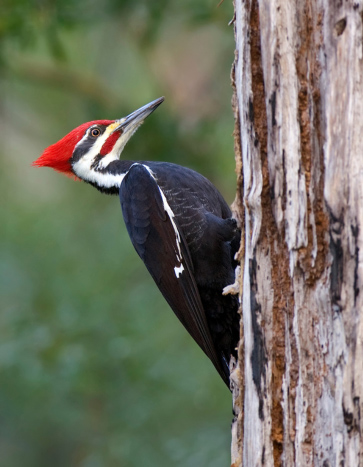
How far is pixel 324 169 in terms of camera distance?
68.4 inches

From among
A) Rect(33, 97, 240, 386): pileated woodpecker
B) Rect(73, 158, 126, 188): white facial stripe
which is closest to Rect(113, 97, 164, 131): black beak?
Rect(73, 158, 126, 188): white facial stripe

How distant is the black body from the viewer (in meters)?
3.20

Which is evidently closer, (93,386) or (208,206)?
(208,206)

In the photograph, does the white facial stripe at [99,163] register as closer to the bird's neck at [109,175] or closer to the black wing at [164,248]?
the bird's neck at [109,175]

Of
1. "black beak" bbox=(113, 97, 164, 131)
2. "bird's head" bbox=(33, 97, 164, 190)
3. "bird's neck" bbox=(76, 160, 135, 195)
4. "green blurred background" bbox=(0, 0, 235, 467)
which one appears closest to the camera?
"bird's neck" bbox=(76, 160, 135, 195)

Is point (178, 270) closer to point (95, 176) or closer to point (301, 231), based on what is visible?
point (95, 176)

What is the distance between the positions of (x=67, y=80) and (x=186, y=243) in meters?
3.03

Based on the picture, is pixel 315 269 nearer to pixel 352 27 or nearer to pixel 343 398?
pixel 343 398

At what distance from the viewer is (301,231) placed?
1798 mm

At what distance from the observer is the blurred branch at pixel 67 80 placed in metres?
5.80

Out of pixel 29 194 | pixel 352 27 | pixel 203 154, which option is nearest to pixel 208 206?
pixel 352 27

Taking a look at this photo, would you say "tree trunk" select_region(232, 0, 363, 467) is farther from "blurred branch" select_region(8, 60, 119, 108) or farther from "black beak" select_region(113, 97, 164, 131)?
"blurred branch" select_region(8, 60, 119, 108)

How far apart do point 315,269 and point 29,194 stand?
5768 mm

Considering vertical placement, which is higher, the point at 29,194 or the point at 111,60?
the point at 111,60
